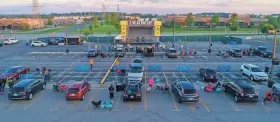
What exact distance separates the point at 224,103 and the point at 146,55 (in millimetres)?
26281

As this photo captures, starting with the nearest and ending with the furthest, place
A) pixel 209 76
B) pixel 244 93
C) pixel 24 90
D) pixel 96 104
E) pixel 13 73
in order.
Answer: pixel 96 104, pixel 244 93, pixel 24 90, pixel 209 76, pixel 13 73

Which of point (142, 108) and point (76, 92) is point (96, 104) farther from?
point (142, 108)

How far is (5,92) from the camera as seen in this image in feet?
83.9

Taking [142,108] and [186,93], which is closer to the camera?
[142,108]

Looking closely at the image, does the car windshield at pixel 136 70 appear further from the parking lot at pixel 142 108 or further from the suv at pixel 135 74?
the parking lot at pixel 142 108

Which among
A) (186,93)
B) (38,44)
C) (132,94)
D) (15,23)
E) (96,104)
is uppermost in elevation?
(15,23)

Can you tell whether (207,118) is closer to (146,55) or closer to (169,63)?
(169,63)

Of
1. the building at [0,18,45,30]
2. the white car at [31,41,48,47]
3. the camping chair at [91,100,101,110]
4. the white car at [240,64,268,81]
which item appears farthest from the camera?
the building at [0,18,45,30]

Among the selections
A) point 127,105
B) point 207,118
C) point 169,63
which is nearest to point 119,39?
point 169,63

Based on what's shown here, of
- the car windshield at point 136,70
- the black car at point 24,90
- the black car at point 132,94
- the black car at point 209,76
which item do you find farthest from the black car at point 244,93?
the black car at point 24,90

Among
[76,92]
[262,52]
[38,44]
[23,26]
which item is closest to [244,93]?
[76,92]

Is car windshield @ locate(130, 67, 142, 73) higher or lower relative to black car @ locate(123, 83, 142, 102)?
higher

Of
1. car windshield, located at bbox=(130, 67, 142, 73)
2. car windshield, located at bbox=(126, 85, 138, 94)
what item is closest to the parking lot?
car windshield, located at bbox=(126, 85, 138, 94)

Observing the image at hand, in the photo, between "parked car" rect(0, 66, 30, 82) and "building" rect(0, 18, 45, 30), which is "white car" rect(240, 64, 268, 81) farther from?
"building" rect(0, 18, 45, 30)
